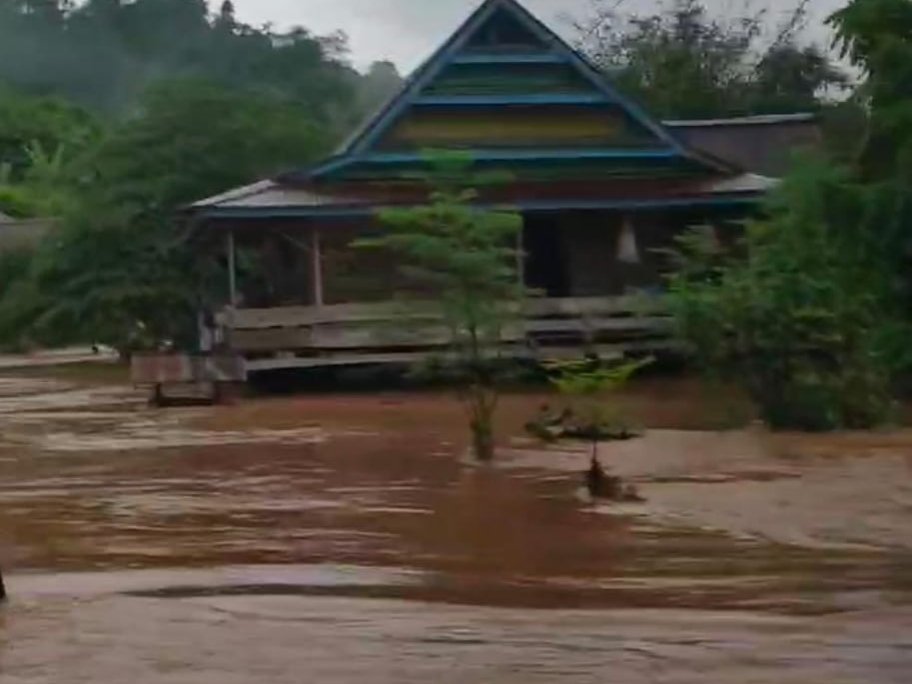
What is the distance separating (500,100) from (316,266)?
138 inches

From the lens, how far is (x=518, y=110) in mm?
26969

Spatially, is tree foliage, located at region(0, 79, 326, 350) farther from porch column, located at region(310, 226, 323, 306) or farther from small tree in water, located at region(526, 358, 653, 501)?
small tree in water, located at region(526, 358, 653, 501)

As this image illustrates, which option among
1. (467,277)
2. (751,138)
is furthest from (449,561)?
(751,138)

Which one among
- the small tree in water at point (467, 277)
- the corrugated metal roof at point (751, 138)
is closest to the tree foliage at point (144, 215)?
the corrugated metal roof at point (751, 138)

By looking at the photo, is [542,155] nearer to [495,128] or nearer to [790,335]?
[495,128]

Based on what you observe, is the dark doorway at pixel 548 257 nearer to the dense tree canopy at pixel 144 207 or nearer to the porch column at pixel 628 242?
the porch column at pixel 628 242

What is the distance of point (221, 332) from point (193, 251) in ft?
14.8

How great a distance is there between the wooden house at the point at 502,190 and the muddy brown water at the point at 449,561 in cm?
700

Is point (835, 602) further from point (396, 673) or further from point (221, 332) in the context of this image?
point (221, 332)

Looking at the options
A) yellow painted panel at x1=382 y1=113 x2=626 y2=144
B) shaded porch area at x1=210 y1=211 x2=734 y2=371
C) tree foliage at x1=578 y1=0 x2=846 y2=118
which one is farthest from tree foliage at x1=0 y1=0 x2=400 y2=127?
yellow painted panel at x1=382 y1=113 x2=626 y2=144

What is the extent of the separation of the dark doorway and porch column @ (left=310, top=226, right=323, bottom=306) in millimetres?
3461

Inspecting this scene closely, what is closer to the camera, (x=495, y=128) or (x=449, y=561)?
(x=449, y=561)

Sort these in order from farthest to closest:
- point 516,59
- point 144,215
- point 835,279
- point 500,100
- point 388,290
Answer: point 144,215
point 388,290
point 516,59
point 500,100
point 835,279

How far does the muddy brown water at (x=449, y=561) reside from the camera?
8070mm
